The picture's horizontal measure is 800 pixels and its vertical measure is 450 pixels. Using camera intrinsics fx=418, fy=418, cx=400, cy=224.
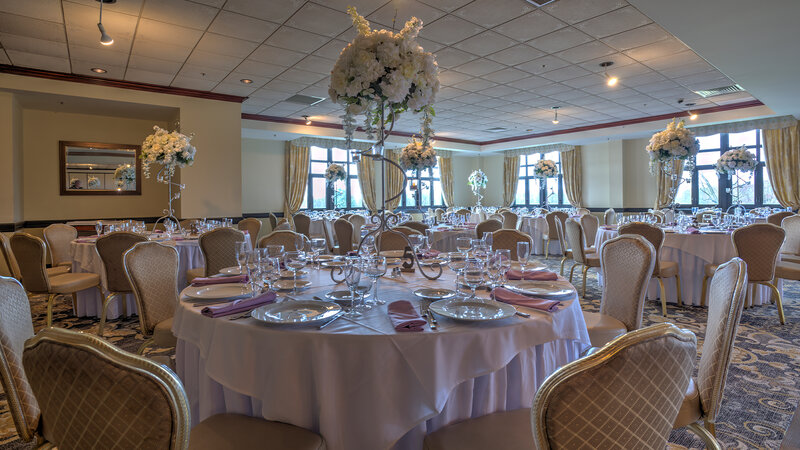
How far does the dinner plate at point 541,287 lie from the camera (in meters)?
2.00

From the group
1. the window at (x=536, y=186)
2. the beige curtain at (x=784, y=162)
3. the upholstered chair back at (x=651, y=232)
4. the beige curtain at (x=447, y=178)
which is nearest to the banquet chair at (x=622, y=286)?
the upholstered chair back at (x=651, y=232)

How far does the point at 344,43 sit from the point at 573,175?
10161mm

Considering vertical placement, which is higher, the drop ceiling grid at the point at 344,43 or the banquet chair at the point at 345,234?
the drop ceiling grid at the point at 344,43

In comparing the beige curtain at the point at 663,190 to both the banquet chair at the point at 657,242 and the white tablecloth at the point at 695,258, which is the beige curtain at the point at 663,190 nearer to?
the white tablecloth at the point at 695,258

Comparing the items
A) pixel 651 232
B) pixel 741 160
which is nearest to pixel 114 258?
pixel 651 232

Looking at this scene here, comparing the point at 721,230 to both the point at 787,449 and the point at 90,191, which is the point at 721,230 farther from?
the point at 90,191

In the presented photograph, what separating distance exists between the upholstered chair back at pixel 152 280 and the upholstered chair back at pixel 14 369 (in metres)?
1.07

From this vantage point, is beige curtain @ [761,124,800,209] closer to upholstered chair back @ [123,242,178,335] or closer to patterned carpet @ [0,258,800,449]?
patterned carpet @ [0,258,800,449]

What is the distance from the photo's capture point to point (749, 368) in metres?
3.22

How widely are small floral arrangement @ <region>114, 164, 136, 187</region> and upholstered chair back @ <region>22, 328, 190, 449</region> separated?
910cm

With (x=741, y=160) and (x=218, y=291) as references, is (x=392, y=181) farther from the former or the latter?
(x=218, y=291)

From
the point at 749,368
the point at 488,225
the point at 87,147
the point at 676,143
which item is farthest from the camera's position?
the point at 87,147

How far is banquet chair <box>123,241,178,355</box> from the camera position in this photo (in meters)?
2.60

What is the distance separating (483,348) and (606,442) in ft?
2.01
